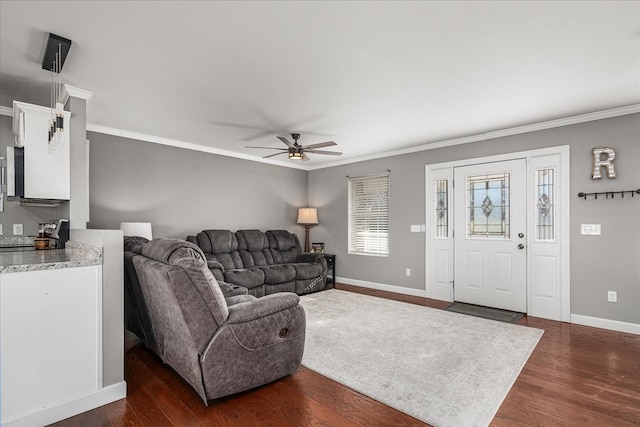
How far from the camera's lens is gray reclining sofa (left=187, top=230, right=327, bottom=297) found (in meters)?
4.88

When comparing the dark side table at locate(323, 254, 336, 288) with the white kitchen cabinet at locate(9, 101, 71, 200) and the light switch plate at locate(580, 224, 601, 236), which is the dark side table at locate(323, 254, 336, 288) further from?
the white kitchen cabinet at locate(9, 101, 71, 200)

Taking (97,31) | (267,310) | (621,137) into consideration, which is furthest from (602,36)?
(97,31)

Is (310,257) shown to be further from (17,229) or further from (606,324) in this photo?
(606,324)

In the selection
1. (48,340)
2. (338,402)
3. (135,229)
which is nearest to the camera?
(48,340)

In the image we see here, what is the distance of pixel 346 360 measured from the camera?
9.50 feet

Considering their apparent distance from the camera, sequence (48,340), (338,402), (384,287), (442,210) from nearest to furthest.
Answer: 1. (48,340)
2. (338,402)
3. (442,210)
4. (384,287)

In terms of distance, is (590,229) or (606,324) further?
(590,229)

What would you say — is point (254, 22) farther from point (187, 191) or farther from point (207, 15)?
point (187, 191)

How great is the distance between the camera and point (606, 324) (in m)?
3.80

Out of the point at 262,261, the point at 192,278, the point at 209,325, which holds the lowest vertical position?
the point at 262,261

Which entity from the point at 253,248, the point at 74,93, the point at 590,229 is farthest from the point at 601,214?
the point at 74,93

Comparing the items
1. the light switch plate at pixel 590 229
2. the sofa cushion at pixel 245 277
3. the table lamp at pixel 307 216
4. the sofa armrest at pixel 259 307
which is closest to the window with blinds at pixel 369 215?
the table lamp at pixel 307 216


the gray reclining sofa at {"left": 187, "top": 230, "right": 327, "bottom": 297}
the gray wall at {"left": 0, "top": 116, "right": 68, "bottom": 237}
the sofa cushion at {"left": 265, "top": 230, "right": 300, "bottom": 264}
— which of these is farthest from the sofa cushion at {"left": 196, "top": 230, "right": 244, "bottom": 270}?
the gray wall at {"left": 0, "top": 116, "right": 68, "bottom": 237}

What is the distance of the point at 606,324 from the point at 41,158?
20.5 ft
